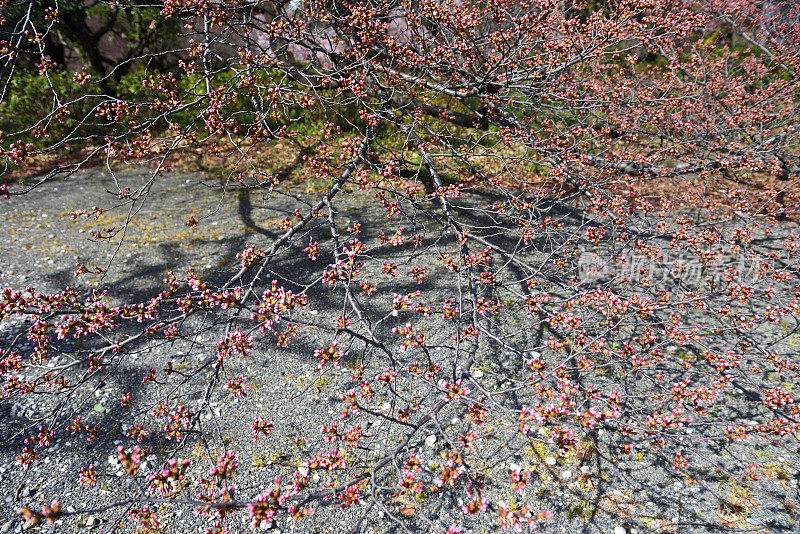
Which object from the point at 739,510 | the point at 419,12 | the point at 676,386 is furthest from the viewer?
the point at 419,12

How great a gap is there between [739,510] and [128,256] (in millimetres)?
6053

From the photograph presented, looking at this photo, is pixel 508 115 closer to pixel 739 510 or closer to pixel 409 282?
pixel 409 282

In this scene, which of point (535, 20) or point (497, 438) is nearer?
point (497, 438)

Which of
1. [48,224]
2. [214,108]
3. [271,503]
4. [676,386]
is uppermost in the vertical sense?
[214,108]

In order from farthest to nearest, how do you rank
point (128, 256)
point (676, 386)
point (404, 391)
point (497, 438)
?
point (128, 256) < point (404, 391) < point (497, 438) < point (676, 386)

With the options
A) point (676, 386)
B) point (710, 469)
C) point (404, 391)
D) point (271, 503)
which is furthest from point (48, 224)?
point (710, 469)

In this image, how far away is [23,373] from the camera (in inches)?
122

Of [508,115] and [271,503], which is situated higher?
[508,115]

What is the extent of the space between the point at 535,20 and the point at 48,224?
6.68 m

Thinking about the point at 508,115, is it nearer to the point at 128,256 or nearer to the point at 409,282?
the point at 409,282

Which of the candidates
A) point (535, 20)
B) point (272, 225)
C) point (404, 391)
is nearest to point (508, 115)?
point (535, 20)

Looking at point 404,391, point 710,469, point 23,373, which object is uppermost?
point 23,373

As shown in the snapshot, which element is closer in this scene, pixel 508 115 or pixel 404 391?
pixel 404 391

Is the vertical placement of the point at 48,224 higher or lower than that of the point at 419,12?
lower
